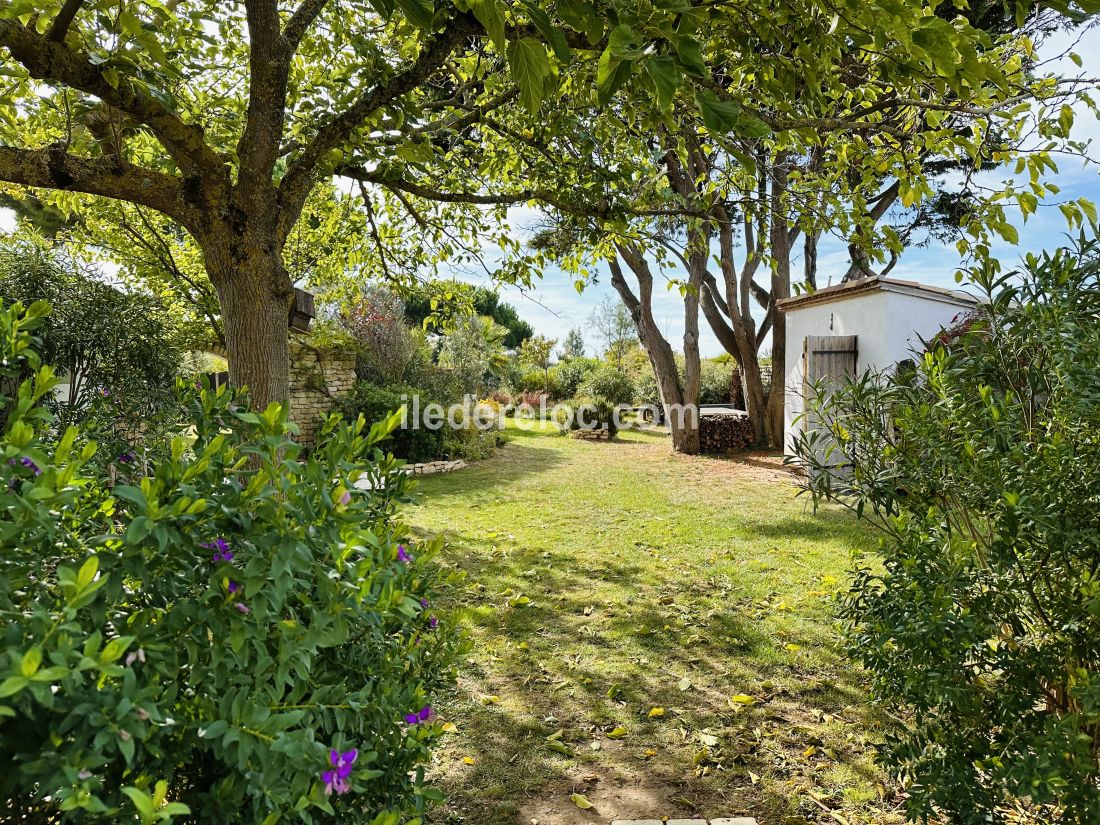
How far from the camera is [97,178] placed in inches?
114

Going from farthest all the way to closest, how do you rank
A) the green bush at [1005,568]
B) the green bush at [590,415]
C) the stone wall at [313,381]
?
the green bush at [590,415] → the stone wall at [313,381] → the green bush at [1005,568]

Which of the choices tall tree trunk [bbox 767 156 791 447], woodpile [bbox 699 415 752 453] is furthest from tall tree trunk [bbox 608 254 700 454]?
tall tree trunk [bbox 767 156 791 447]

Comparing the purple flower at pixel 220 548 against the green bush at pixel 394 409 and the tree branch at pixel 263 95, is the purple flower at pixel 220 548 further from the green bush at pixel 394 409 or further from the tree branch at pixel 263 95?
the green bush at pixel 394 409

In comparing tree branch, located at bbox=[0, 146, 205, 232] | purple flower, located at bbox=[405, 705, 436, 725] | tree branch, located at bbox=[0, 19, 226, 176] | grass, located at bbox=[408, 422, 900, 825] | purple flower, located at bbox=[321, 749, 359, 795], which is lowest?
grass, located at bbox=[408, 422, 900, 825]

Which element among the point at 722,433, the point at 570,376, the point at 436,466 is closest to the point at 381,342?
the point at 436,466

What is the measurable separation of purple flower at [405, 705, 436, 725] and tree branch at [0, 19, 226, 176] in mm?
2545

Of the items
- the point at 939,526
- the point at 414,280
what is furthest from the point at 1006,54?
the point at 414,280

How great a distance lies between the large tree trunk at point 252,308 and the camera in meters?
3.10

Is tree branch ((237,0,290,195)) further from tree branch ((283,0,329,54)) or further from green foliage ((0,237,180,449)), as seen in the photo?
green foliage ((0,237,180,449))

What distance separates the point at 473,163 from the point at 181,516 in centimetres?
506

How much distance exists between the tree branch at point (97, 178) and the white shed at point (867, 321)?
705 cm

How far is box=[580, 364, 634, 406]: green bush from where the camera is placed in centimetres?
1834

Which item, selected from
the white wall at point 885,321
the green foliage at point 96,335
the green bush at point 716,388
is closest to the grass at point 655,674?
the white wall at point 885,321

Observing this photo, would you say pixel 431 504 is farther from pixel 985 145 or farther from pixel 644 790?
pixel 985 145
